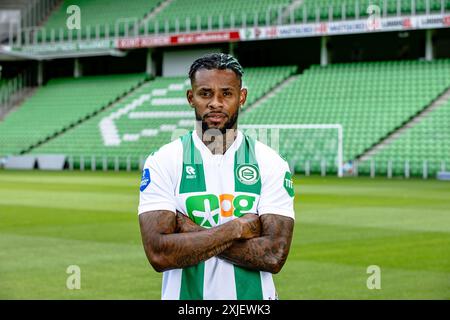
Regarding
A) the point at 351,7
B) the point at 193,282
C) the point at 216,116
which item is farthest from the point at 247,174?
the point at 351,7

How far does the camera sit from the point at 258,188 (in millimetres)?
3473

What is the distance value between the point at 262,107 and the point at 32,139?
13560 millimetres

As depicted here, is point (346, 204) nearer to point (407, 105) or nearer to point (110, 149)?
point (407, 105)

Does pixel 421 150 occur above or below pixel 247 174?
below

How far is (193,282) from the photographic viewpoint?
3467mm

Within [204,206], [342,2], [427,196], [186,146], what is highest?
[342,2]

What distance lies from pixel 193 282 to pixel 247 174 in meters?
0.49

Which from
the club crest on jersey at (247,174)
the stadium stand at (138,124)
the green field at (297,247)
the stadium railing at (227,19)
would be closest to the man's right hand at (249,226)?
the club crest on jersey at (247,174)

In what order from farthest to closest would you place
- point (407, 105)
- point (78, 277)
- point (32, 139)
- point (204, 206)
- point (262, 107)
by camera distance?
point (32, 139)
point (262, 107)
point (407, 105)
point (78, 277)
point (204, 206)

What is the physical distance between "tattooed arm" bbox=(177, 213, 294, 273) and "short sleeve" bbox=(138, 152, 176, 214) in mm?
85

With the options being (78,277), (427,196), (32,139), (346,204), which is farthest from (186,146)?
(32,139)

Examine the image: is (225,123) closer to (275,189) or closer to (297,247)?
(275,189)

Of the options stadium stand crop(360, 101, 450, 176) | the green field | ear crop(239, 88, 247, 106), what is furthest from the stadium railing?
ear crop(239, 88, 247, 106)

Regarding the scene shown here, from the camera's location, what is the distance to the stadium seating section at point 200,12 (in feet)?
140
